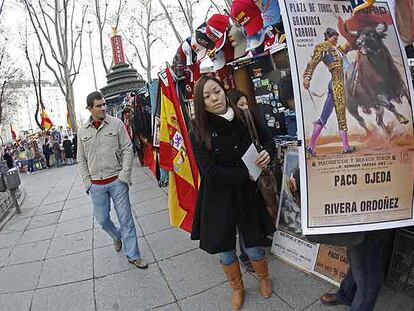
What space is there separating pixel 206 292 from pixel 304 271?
910 millimetres

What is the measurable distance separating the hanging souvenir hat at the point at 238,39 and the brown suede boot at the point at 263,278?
6.71 ft

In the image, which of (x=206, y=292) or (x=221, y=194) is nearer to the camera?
(x=221, y=194)

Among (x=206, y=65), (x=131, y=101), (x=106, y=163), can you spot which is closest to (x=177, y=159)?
(x=106, y=163)

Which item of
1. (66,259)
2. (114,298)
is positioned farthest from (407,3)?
(66,259)

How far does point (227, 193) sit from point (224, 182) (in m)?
0.12

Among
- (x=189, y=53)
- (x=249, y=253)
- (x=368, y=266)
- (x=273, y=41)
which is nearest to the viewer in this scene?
(x=368, y=266)

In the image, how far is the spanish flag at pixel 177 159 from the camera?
4.02m

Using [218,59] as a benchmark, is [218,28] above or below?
above

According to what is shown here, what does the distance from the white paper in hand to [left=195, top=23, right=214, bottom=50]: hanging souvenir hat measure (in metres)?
1.67

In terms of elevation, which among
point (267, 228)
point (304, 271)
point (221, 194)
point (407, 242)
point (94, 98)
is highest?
point (94, 98)

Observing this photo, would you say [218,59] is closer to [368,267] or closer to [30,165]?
[368,267]

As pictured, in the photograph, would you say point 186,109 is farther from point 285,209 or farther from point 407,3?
point 407,3

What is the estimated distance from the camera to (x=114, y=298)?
3561 mm

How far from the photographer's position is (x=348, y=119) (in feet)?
5.75
